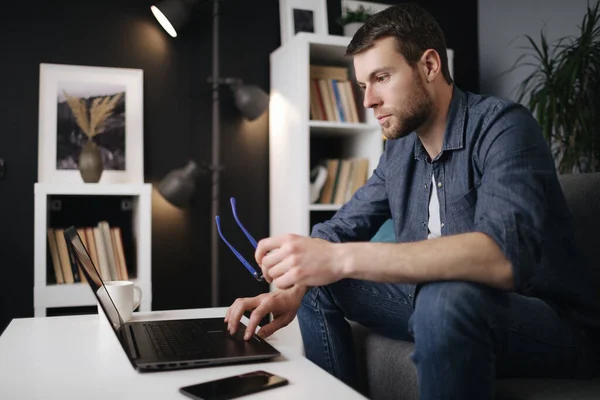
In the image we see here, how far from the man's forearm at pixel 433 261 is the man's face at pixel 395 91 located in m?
0.48

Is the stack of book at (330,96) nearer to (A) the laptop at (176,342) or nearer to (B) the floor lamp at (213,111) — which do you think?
(B) the floor lamp at (213,111)

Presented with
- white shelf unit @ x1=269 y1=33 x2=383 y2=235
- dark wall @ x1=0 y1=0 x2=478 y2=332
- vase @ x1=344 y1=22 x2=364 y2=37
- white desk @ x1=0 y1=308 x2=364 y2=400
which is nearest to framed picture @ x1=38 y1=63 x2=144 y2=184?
dark wall @ x1=0 y1=0 x2=478 y2=332

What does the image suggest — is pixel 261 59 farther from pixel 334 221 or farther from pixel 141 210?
pixel 334 221

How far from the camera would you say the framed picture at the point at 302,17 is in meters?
3.09

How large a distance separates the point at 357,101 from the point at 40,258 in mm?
1694

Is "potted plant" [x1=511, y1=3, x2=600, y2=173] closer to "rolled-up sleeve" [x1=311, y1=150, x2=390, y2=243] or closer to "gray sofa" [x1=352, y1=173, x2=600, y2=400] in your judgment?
"gray sofa" [x1=352, y1=173, x2=600, y2=400]

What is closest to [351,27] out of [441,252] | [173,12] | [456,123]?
[173,12]

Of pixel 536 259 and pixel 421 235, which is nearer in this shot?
pixel 536 259

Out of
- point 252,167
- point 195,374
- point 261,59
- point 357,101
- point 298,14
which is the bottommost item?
point 195,374

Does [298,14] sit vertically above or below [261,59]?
above

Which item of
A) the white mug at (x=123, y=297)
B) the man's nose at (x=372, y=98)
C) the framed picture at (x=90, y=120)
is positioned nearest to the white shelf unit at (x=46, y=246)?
the framed picture at (x=90, y=120)

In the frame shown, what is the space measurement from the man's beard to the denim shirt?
0.21 ft

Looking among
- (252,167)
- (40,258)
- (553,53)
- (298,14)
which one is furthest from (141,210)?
(553,53)

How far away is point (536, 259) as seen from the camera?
41.8 inches
